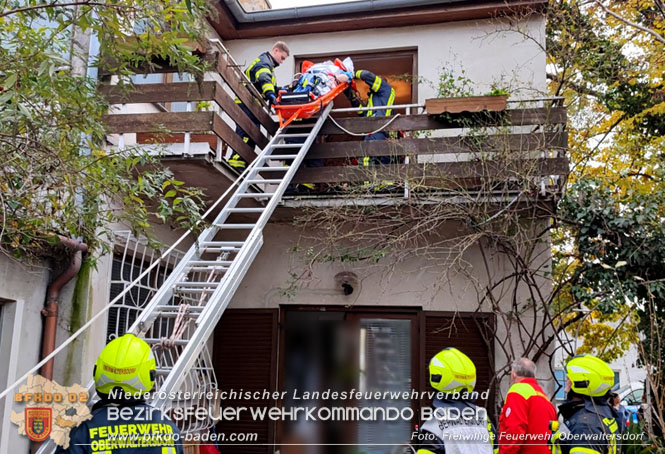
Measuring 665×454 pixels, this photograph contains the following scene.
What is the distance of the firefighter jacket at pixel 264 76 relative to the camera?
7.66 metres

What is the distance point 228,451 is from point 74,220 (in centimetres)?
472

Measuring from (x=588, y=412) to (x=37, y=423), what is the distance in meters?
4.32

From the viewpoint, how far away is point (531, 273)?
743 cm

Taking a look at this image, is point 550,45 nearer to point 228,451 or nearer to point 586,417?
point 586,417

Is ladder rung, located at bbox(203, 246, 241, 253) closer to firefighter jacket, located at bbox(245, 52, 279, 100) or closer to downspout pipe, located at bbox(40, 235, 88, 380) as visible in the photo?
downspout pipe, located at bbox(40, 235, 88, 380)

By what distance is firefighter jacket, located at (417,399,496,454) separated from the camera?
373cm

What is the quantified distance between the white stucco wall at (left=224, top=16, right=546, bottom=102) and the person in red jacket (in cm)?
Answer: 447

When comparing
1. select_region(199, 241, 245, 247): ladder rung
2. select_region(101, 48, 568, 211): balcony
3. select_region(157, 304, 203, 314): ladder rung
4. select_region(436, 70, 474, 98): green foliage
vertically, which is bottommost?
select_region(157, 304, 203, 314): ladder rung

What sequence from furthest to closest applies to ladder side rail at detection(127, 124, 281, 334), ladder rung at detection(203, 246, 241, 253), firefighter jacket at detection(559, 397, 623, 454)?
1. ladder rung at detection(203, 246, 241, 253)
2. firefighter jacket at detection(559, 397, 623, 454)
3. ladder side rail at detection(127, 124, 281, 334)

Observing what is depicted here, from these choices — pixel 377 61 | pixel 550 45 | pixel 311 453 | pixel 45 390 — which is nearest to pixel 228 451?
pixel 311 453

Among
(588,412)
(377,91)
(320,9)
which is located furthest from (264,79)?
(588,412)

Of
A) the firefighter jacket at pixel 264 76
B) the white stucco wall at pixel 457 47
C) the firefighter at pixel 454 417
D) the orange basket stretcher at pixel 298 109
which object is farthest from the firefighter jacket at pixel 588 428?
the firefighter jacket at pixel 264 76

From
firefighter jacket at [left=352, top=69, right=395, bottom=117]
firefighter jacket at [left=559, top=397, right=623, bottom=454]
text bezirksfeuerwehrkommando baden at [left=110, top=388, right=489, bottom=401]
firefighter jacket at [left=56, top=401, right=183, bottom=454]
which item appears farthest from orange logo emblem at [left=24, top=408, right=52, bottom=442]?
firefighter jacket at [left=352, top=69, right=395, bottom=117]

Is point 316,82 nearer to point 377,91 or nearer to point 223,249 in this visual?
point 377,91
